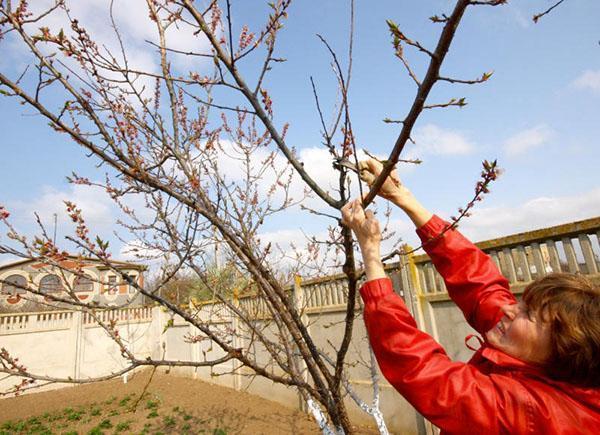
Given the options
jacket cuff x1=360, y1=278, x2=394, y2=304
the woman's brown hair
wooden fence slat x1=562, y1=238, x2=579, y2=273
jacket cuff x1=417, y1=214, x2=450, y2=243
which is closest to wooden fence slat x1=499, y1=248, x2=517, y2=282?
wooden fence slat x1=562, y1=238, x2=579, y2=273

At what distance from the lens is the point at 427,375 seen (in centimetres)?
104

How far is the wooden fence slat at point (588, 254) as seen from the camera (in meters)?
3.33

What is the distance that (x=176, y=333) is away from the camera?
12.5 m

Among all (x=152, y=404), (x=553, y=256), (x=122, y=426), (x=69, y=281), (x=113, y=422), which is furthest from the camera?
(x=152, y=404)

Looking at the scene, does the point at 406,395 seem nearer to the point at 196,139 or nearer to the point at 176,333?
the point at 196,139

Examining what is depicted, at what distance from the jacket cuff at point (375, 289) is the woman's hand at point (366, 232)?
2 centimetres

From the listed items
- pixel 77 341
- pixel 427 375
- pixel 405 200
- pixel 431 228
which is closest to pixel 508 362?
pixel 427 375

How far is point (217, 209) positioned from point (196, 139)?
1184 millimetres

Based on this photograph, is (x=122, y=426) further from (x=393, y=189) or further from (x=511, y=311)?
(x=511, y=311)

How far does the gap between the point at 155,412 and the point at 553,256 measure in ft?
29.3

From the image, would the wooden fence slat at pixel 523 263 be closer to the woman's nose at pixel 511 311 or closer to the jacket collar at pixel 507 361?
the woman's nose at pixel 511 311

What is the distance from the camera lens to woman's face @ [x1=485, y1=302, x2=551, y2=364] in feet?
3.70

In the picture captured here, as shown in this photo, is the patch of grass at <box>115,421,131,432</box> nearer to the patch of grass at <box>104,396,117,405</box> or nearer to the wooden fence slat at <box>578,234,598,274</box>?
the patch of grass at <box>104,396,117,405</box>

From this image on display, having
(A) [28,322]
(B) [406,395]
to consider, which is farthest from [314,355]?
(A) [28,322]
